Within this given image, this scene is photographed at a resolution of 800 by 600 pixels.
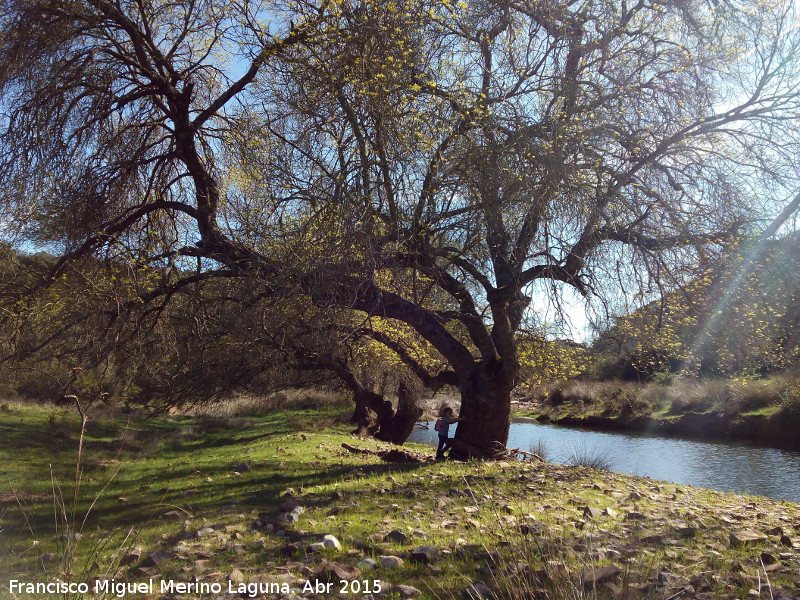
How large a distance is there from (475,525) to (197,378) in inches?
527

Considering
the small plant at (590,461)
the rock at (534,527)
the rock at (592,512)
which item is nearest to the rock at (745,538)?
the rock at (592,512)

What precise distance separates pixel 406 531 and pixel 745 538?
3.14 metres

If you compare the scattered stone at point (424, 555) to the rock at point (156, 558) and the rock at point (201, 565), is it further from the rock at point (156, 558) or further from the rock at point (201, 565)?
the rock at point (156, 558)

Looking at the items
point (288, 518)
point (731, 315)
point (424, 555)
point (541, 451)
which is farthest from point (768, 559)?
point (541, 451)

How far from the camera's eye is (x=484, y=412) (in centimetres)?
1125

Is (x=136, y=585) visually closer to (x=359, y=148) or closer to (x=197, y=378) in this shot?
(x=359, y=148)

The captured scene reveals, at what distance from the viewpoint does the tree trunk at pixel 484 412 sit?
11.1m

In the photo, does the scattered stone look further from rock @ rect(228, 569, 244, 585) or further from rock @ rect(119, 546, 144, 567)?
rock @ rect(119, 546, 144, 567)

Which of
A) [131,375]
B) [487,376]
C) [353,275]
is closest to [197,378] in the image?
[131,375]

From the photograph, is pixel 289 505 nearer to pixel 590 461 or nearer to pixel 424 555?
pixel 424 555

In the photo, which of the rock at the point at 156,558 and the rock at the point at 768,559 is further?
the rock at the point at 156,558

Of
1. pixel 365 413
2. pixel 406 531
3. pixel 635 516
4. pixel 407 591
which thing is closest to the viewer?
pixel 407 591

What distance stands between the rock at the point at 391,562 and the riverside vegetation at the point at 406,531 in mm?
12

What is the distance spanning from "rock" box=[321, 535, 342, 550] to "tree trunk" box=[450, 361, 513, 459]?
6.27 meters
